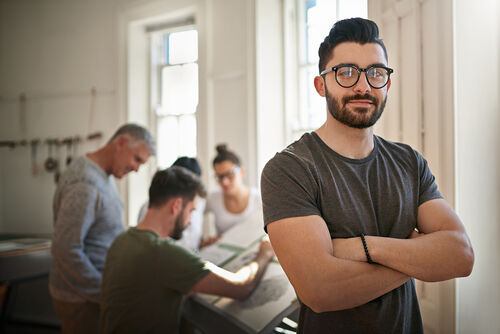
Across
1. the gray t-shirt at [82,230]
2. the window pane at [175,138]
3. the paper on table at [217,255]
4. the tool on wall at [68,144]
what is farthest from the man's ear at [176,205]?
the tool on wall at [68,144]

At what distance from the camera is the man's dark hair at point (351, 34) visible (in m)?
0.82

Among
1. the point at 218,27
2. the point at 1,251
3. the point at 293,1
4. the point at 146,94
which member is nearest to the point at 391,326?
the point at 293,1

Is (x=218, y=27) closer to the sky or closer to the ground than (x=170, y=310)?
closer to the sky

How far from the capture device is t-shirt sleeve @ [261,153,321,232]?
31.3 inches

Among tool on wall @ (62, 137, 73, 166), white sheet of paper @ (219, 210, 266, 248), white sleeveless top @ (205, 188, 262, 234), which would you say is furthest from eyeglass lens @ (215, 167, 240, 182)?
tool on wall @ (62, 137, 73, 166)

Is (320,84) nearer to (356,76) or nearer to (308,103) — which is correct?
(356,76)

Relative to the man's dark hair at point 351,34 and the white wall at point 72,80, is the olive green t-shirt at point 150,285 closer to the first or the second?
the man's dark hair at point 351,34

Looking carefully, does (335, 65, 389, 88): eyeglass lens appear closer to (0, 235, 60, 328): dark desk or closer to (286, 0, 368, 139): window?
(286, 0, 368, 139): window

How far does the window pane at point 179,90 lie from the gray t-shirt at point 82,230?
1504 mm

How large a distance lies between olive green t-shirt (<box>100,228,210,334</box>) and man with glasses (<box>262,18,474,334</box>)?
51cm

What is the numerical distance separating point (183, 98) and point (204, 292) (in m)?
2.27

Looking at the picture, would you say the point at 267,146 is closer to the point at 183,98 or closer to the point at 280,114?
the point at 280,114

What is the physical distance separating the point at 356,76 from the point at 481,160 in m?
0.63

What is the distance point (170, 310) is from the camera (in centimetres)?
129
